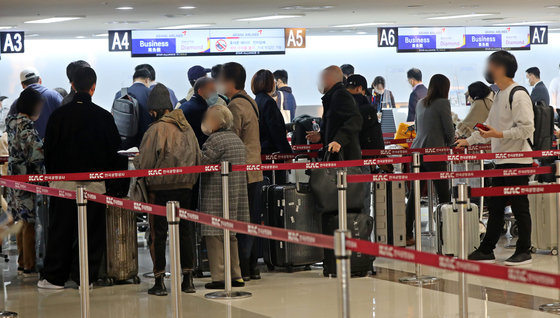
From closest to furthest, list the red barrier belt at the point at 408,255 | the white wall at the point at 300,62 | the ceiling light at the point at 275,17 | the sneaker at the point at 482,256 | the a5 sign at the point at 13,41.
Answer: the red barrier belt at the point at 408,255
the sneaker at the point at 482,256
the ceiling light at the point at 275,17
the a5 sign at the point at 13,41
the white wall at the point at 300,62

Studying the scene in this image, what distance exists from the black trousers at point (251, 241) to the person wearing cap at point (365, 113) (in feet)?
5.22

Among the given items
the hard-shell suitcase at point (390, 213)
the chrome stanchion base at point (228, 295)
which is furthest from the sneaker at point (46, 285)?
the hard-shell suitcase at point (390, 213)

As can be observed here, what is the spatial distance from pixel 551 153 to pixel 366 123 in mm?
1994

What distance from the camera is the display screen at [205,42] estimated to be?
16469 mm

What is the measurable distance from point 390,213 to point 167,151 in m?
2.42

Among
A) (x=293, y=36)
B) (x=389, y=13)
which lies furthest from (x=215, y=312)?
(x=293, y=36)

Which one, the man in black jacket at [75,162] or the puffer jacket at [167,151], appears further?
the man in black jacket at [75,162]

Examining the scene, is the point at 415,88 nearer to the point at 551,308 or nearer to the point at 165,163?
the point at 165,163

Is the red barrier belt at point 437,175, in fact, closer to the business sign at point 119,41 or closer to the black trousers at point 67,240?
the black trousers at point 67,240

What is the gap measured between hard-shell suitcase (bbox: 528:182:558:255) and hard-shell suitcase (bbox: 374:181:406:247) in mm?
1394

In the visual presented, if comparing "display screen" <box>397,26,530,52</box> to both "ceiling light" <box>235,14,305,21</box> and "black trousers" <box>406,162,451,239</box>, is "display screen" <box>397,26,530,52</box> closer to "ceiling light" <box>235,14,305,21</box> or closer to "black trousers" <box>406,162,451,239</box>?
"ceiling light" <box>235,14,305,21</box>

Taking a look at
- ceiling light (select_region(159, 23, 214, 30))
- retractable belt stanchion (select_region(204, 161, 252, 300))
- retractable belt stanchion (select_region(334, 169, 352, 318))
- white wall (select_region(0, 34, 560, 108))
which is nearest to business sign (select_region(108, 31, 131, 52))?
ceiling light (select_region(159, 23, 214, 30))

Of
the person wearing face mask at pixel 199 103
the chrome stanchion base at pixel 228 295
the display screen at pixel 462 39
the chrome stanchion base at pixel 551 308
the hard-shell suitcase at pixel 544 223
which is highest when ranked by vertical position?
the display screen at pixel 462 39

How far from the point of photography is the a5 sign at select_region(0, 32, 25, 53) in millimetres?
15688
